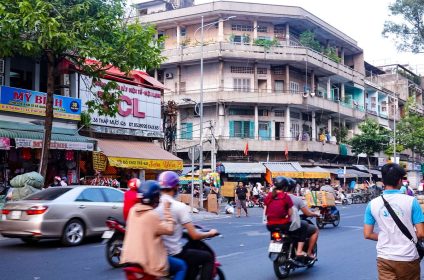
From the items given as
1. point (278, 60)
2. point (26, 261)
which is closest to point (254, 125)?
point (278, 60)

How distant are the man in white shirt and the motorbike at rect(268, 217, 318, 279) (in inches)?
132

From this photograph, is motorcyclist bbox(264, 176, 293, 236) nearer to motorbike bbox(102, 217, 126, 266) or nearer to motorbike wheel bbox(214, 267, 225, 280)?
motorbike wheel bbox(214, 267, 225, 280)

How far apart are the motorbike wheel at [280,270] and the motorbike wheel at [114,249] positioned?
2.85 m

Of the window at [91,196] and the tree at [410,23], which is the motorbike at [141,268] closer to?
the window at [91,196]

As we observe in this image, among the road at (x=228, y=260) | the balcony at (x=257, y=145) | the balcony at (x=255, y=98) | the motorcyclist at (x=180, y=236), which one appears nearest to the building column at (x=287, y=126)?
the balcony at (x=255, y=98)

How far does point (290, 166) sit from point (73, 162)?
21.8m

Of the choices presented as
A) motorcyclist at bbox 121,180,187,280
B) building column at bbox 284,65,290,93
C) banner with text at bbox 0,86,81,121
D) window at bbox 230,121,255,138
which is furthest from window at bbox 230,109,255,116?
motorcyclist at bbox 121,180,187,280

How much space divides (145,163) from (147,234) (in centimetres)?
1864

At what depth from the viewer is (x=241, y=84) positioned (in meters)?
40.5

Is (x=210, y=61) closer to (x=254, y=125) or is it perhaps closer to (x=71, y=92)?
(x=254, y=125)

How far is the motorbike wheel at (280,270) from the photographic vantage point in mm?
8141

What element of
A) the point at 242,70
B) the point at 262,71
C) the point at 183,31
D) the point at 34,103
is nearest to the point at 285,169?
the point at 262,71

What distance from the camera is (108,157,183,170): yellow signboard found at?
21656mm

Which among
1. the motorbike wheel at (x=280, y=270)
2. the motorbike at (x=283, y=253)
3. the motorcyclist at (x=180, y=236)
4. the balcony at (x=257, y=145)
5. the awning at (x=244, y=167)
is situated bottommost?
the motorbike wheel at (x=280, y=270)
